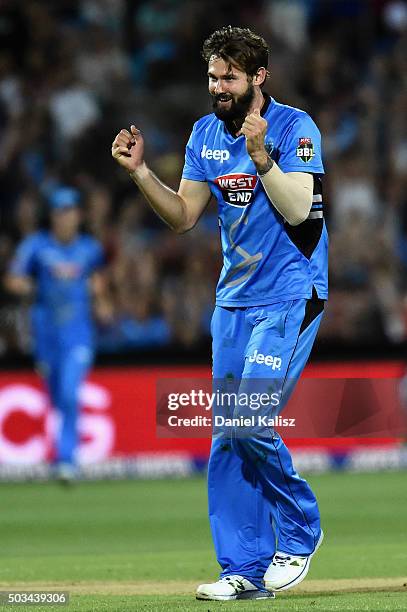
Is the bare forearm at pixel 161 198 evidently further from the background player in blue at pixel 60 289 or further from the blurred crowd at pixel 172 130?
the blurred crowd at pixel 172 130

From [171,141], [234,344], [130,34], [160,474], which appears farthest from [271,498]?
[130,34]

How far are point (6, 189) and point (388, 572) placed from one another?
868 centimetres

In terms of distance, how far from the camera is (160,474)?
43.5 ft

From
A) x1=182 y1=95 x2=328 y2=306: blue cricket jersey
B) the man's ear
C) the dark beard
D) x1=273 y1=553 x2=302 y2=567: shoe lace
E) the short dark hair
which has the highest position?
the short dark hair

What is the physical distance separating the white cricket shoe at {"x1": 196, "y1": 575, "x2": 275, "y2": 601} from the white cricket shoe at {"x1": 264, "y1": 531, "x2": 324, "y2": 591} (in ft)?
0.18

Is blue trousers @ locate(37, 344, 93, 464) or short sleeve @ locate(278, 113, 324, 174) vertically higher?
short sleeve @ locate(278, 113, 324, 174)

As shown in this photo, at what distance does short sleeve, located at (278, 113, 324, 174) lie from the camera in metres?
5.85

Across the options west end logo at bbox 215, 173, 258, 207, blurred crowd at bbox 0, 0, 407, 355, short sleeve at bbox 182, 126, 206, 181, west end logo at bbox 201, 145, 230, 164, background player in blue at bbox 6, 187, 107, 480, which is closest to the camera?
west end logo at bbox 215, 173, 258, 207

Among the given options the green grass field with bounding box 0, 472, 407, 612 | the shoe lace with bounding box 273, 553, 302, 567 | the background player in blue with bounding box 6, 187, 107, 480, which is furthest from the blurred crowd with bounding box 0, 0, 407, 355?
the shoe lace with bounding box 273, 553, 302, 567

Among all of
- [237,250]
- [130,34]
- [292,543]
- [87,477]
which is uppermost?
[130,34]

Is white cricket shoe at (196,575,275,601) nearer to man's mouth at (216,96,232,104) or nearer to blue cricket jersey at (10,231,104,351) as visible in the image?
man's mouth at (216,96,232,104)

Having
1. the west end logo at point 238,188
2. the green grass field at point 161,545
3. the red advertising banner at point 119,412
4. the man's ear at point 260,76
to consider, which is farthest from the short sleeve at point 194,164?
the red advertising banner at point 119,412

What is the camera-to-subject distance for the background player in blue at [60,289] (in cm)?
1268

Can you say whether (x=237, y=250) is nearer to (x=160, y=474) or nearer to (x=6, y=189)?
(x=160, y=474)
